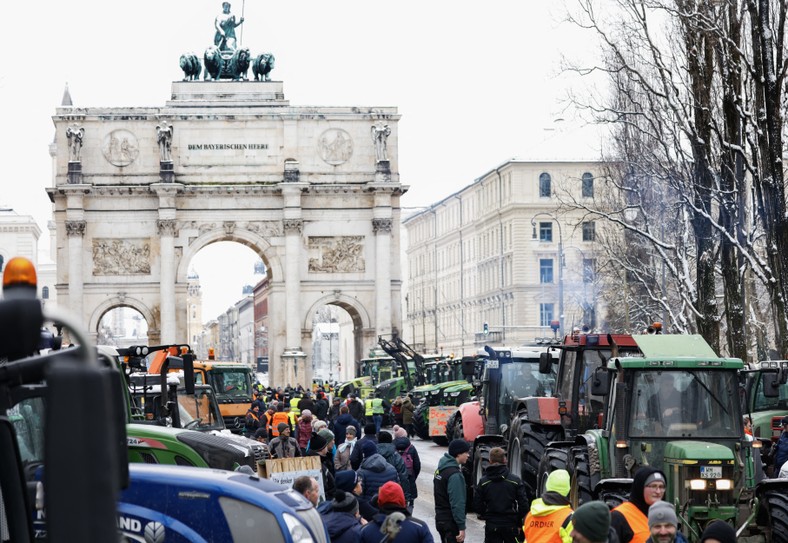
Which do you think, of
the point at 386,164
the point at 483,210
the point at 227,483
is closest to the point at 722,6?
the point at 227,483

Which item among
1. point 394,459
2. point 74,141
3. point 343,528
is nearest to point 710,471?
point 343,528

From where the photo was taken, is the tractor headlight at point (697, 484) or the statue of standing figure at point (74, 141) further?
the statue of standing figure at point (74, 141)

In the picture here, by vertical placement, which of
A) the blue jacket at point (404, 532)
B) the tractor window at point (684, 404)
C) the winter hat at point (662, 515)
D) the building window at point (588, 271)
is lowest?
the blue jacket at point (404, 532)

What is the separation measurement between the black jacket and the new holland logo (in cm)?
672

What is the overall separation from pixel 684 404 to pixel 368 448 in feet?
13.4

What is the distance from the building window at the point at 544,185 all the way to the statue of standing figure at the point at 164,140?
2898cm

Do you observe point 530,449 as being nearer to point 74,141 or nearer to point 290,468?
point 290,468

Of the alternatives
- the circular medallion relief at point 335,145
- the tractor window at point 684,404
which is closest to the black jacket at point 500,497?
the tractor window at point 684,404

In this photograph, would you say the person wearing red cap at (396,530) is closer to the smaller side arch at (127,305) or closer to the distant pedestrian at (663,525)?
the distant pedestrian at (663,525)

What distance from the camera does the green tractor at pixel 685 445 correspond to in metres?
13.7

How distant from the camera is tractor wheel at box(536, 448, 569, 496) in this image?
16359mm

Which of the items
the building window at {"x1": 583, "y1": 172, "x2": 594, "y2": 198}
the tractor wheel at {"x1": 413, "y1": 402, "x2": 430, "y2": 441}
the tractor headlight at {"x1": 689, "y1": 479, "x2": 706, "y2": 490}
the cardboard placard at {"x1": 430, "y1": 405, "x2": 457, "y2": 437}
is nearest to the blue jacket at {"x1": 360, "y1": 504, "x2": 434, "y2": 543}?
the tractor headlight at {"x1": 689, "y1": 479, "x2": 706, "y2": 490}

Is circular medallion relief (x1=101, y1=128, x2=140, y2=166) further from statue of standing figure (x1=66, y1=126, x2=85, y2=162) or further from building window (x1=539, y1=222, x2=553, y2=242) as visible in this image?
building window (x1=539, y1=222, x2=553, y2=242)

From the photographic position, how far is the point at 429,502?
26172 millimetres
